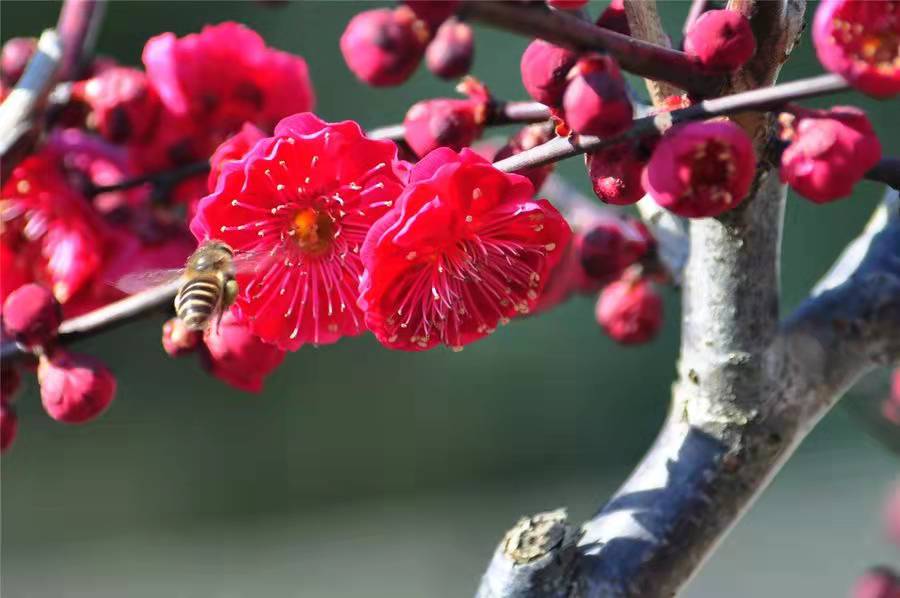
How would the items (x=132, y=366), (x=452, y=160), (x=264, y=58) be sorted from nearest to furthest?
(x=452, y=160)
(x=264, y=58)
(x=132, y=366)

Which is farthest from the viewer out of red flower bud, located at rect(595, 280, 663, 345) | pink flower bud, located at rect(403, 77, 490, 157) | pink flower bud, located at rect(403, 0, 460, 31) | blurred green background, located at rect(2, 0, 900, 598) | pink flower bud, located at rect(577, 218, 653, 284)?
blurred green background, located at rect(2, 0, 900, 598)

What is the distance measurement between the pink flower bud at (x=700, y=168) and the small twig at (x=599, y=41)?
0.03 metres

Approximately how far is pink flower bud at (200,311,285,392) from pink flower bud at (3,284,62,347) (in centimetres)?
11

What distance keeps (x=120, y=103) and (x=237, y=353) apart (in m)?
0.30

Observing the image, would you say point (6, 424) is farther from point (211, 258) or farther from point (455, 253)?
point (455, 253)

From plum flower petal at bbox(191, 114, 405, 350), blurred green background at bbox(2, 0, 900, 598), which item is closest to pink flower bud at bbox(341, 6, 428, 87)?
plum flower petal at bbox(191, 114, 405, 350)

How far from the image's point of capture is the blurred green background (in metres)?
3.46

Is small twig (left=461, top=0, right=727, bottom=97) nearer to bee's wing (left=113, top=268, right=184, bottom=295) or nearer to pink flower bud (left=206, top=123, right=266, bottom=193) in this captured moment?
pink flower bud (left=206, top=123, right=266, bottom=193)

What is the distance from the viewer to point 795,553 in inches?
137

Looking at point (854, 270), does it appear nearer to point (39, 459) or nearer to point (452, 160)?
point (452, 160)

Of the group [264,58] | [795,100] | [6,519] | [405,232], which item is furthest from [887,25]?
[6,519]

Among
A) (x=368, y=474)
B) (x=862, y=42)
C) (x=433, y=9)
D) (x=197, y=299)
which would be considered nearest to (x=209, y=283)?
(x=197, y=299)

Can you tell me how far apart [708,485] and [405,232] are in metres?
0.27

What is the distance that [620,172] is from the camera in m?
0.64
